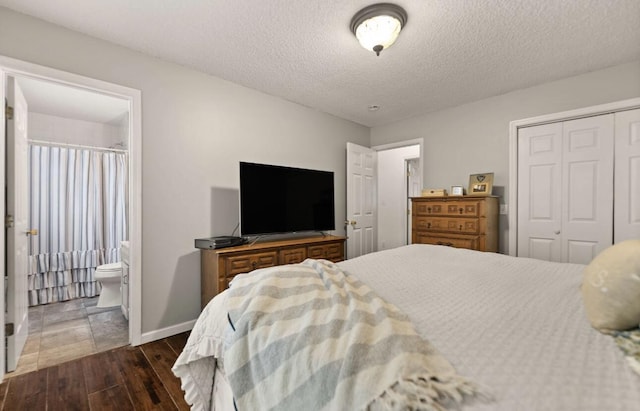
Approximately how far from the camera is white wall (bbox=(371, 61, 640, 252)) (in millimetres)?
2611

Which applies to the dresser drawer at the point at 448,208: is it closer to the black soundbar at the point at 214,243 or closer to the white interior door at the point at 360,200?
the white interior door at the point at 360,200

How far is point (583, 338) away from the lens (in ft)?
2.65

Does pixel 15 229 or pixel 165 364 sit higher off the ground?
Answer: pixel 15 229

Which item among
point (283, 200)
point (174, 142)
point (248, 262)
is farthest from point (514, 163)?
point (174, 142)

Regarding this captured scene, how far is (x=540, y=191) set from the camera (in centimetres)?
301

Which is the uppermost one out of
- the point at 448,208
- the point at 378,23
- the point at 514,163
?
the point at 378,23

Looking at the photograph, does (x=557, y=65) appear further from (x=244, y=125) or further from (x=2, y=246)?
(x=2, y=246)

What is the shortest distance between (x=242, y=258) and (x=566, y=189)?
11.0 ft

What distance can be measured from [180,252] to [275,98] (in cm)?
202

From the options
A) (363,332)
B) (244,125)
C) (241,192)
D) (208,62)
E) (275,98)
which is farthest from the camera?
(275,98)

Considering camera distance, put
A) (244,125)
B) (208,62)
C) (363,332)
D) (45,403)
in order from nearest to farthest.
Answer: (363,332) < (45,403) < (208,62) < (244,125)

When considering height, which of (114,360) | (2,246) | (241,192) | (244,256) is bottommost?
(114,360)

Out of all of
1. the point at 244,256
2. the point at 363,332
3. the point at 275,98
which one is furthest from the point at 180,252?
the point at 363,332

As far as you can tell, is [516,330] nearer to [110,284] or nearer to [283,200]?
[283,200]
